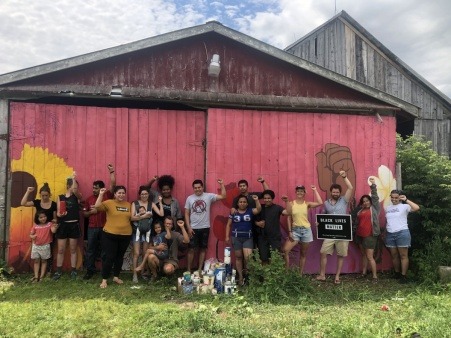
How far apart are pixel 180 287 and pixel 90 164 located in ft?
9.35

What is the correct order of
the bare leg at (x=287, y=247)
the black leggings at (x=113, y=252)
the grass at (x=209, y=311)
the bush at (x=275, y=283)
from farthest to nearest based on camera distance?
the bare leg at (x=287, y=247) < the black leggings at (x=113, y=252) < the bush at (x=275, y=283) < the grass at (x=209, y=311)

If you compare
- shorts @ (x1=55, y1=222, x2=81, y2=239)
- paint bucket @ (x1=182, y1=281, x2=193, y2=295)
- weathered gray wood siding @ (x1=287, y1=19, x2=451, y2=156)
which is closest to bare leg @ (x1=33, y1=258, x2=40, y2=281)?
shorts @ (x1=55, y1=222, x2=81, y2=239)

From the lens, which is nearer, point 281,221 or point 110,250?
point 110,250

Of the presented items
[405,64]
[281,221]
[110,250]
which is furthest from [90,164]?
[405,64]

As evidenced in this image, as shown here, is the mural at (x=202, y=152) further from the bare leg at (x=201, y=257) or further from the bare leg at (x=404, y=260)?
the bare leg at (x=404, y=260)

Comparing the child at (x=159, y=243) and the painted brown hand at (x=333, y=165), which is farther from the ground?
the painted brown hand at (x=333, y=165)

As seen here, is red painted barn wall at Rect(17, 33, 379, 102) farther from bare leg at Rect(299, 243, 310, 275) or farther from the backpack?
bare leg at Rect(299, 243, 310, 275)

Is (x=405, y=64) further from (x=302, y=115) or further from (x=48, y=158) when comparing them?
(x=48, y=158)

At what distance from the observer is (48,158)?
678cm

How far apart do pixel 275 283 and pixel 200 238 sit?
171 cm

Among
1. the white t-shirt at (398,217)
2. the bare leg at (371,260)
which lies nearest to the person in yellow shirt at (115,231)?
the bare leg at (371,260)

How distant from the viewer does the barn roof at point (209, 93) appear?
6656 mm

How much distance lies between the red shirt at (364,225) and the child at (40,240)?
5.50 meters

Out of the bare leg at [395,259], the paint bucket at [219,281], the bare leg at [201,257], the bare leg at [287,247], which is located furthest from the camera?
the bare leg at [395,259]
